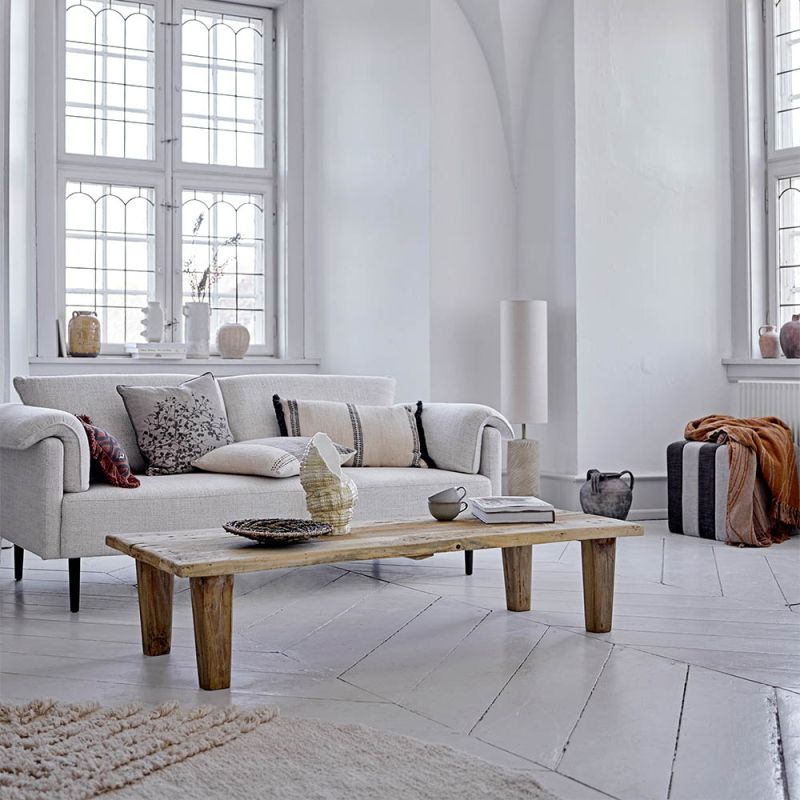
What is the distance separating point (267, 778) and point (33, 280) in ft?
14.7

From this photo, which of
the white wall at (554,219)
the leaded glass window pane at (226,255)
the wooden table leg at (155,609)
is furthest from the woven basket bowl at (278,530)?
the leaded glass window pane at (226,255)

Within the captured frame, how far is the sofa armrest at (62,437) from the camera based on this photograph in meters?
3.66

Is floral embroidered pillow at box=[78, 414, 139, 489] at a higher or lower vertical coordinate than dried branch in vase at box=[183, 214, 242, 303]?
lower

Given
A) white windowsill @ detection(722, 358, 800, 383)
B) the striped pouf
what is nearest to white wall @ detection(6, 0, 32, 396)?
the striped pouf

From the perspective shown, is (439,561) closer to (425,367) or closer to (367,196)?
(425,367)

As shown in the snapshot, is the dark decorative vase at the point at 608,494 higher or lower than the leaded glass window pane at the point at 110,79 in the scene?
lower

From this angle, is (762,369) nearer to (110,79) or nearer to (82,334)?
(82,334)

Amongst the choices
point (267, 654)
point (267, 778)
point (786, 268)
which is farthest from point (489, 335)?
point (267, 778)

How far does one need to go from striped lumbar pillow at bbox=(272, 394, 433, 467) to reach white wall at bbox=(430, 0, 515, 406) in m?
1.17

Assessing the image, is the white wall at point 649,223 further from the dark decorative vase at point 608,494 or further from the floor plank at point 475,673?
the floor plank at point 475,673

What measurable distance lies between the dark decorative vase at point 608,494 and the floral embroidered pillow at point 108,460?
2569mm

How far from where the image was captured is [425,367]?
19.2ft

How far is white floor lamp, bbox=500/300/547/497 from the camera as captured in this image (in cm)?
558

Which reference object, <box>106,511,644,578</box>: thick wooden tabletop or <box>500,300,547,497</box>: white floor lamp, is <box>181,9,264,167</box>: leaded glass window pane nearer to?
<box>500,300,547,497</box>: white floor lamp
